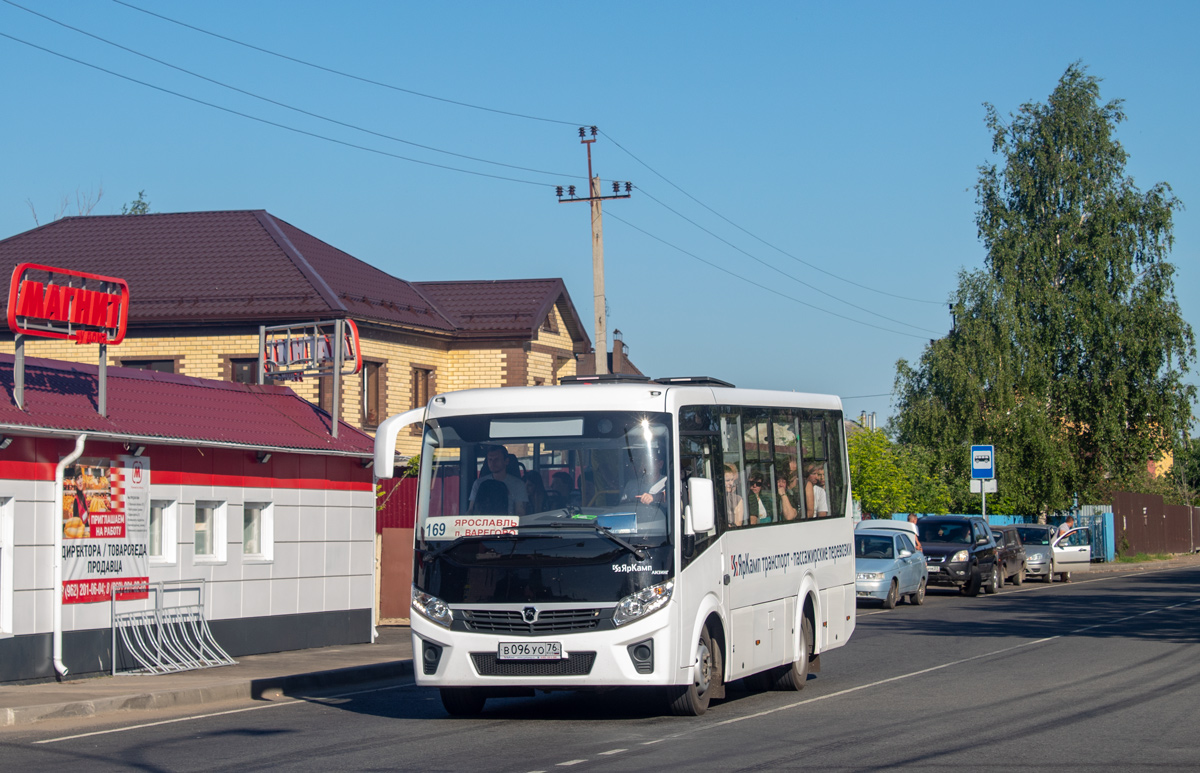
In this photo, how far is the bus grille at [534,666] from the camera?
10.9 metres

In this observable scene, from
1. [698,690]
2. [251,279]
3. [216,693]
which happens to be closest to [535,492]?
[698,690]

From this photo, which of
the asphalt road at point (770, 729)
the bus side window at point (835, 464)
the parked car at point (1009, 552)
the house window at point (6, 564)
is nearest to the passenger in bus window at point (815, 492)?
the bus side window at point (835, 464)

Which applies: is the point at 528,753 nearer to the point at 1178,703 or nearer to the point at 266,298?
the point at 1178,703

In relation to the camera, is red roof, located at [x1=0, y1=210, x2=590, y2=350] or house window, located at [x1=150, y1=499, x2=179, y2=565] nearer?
house window, located at [x1=150, y1=499, x2=179, y2=565]

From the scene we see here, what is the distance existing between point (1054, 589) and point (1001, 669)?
20639 mm

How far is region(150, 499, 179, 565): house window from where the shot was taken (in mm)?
16688

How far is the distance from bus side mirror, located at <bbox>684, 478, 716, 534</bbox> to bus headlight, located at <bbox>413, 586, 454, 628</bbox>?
79.6 inches

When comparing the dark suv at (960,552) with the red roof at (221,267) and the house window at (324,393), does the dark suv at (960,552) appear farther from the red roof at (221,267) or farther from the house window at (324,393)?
the red roof at (221,267)

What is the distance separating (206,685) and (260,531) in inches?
182

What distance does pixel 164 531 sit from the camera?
16812 mm

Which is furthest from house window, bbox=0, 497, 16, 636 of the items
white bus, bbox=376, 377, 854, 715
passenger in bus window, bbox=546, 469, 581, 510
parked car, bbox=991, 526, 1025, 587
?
parked car, bbox=991, 526, 1025, 587

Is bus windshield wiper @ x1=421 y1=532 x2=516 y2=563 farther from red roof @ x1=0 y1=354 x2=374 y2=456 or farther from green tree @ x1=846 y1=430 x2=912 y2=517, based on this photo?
green tree @ x1=846 y1=430 x2=912 y2=517

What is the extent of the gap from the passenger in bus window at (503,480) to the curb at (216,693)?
394 cm

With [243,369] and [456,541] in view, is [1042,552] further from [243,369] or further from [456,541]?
[456,541]
